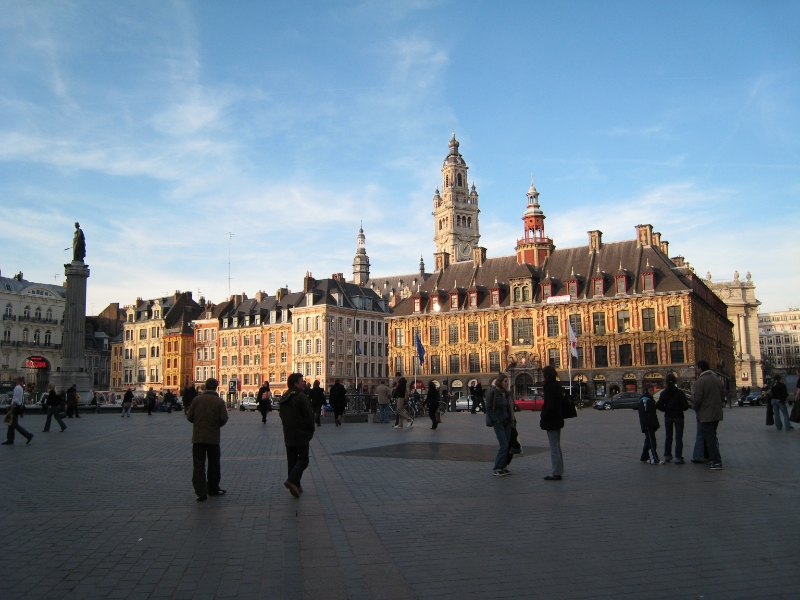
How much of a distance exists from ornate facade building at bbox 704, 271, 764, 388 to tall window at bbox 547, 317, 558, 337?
54433 millimetres

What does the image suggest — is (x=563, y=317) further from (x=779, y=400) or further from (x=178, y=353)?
(x=178, y=353)

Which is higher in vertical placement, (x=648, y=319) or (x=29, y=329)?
(x=29, y=329)

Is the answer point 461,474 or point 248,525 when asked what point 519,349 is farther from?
point 248,525

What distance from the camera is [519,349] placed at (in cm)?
6322

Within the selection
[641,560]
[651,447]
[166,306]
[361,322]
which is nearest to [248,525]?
[641,560]

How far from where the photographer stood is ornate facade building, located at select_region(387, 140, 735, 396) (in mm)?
57438

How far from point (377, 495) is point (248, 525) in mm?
2403

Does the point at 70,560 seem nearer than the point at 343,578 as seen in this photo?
No

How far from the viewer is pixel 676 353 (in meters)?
56.7

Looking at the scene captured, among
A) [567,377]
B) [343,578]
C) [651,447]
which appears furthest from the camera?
[567,377]

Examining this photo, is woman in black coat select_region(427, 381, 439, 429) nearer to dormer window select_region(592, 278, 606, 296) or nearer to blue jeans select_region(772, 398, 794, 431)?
blue jeans select_region(772, 398, 794, 431)

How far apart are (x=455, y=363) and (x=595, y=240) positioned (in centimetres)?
1725

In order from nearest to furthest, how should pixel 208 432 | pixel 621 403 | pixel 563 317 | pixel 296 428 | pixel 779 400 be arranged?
1. pixel 296 428
2. pixel 208 432
3. pixel 779 400
4. pixel 621 403
5. pixel 563 317

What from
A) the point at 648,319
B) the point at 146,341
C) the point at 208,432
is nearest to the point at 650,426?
the point at 208,432
